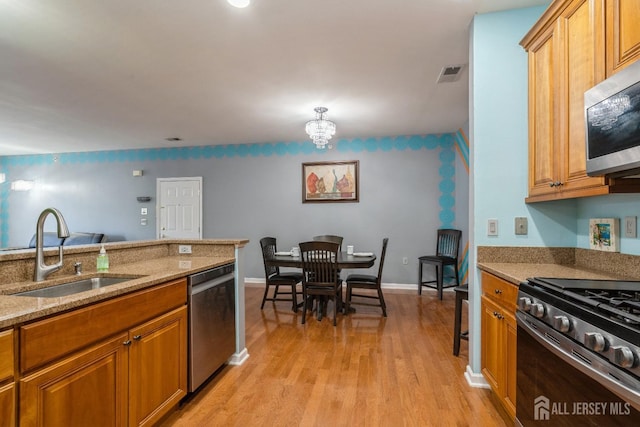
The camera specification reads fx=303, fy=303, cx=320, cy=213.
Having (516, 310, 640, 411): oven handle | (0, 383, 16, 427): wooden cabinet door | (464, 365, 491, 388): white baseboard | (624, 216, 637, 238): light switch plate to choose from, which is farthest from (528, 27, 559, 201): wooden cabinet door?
(0, 383, 16, 427): wooden cabinet door

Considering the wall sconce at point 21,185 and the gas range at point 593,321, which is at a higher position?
the wall sconce at point 21,185

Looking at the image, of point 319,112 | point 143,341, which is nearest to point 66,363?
point 143,341

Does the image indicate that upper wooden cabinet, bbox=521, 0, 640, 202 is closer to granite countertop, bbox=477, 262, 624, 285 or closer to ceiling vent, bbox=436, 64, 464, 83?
granite countertop, bbox=477, 262, 624, 285

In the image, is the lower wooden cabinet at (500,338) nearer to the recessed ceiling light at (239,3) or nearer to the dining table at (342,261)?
the dining table at (342,261)

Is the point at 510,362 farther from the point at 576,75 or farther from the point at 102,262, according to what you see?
the point at 102,262

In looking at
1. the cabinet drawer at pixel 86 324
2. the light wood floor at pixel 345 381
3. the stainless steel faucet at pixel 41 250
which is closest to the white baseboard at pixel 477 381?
the light wood floor at pixel 345 381

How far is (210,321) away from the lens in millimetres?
2123

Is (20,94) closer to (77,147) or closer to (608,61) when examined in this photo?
(77,147)

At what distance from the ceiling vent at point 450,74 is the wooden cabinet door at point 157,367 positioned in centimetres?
291

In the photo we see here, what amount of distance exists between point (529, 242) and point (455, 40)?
1600mm

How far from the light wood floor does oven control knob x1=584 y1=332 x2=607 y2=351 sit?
106 cm

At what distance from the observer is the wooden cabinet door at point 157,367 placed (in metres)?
1.50

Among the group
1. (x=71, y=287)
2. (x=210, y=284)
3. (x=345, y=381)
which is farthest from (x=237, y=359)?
(x=71, y=287)

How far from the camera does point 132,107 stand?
369 centimetres
